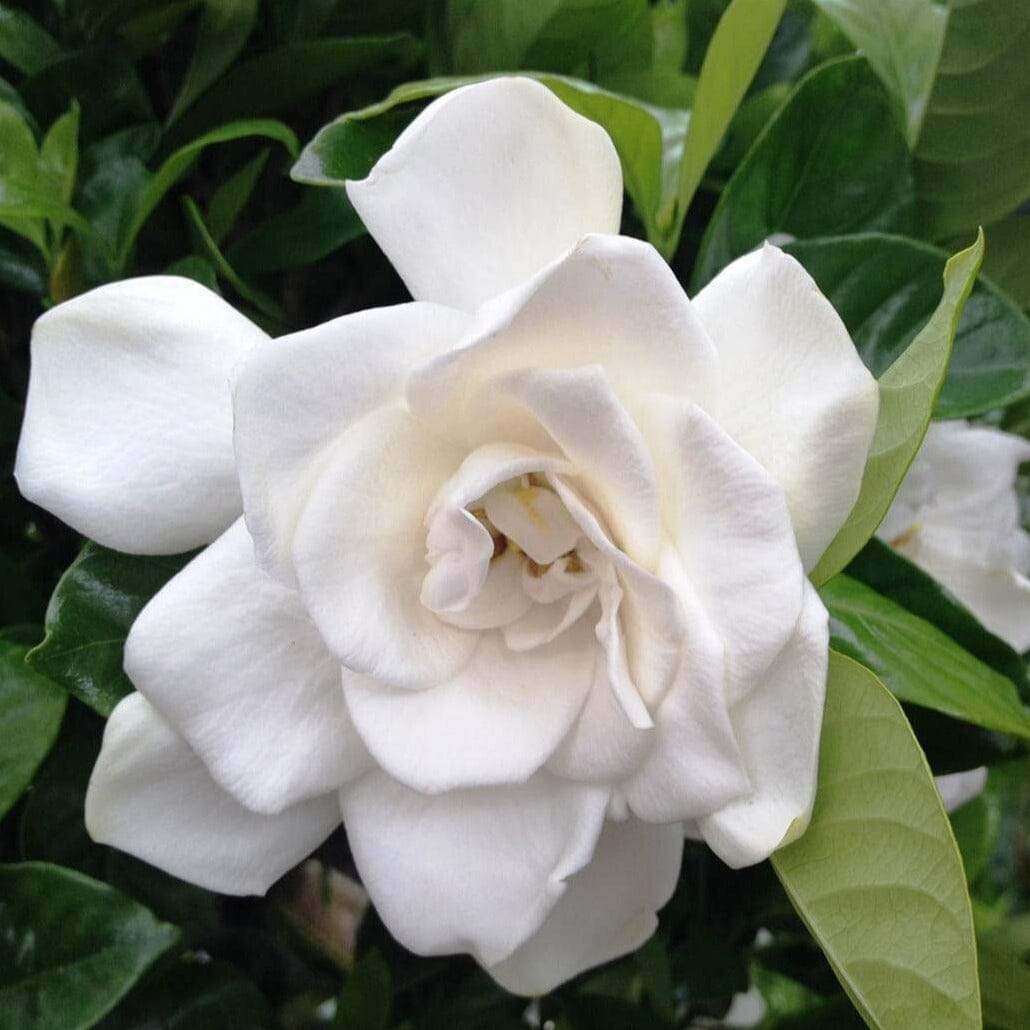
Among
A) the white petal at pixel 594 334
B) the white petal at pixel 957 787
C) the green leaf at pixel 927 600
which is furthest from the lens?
the white petal at pixel 957 787

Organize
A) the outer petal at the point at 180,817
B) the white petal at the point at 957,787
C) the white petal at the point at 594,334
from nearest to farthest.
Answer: the white petal at the point at 594,334
the outer petal at the point at 180,817
the white petal at the point at 957,787

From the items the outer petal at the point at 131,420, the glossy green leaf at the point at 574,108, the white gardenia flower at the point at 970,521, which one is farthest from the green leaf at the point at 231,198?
the white gardenia flower at the point at 970,521

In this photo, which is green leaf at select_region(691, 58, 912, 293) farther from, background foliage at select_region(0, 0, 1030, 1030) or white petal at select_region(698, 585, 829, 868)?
white petal at select_region(698, 585, 829, 868)

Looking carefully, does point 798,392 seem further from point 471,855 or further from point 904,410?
point 471,855

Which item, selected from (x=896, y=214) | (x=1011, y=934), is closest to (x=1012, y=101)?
(x=896, y=214)

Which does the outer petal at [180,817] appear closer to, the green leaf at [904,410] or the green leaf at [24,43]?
the green leaf at [904,410]

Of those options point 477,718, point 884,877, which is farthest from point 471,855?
point 884,877
